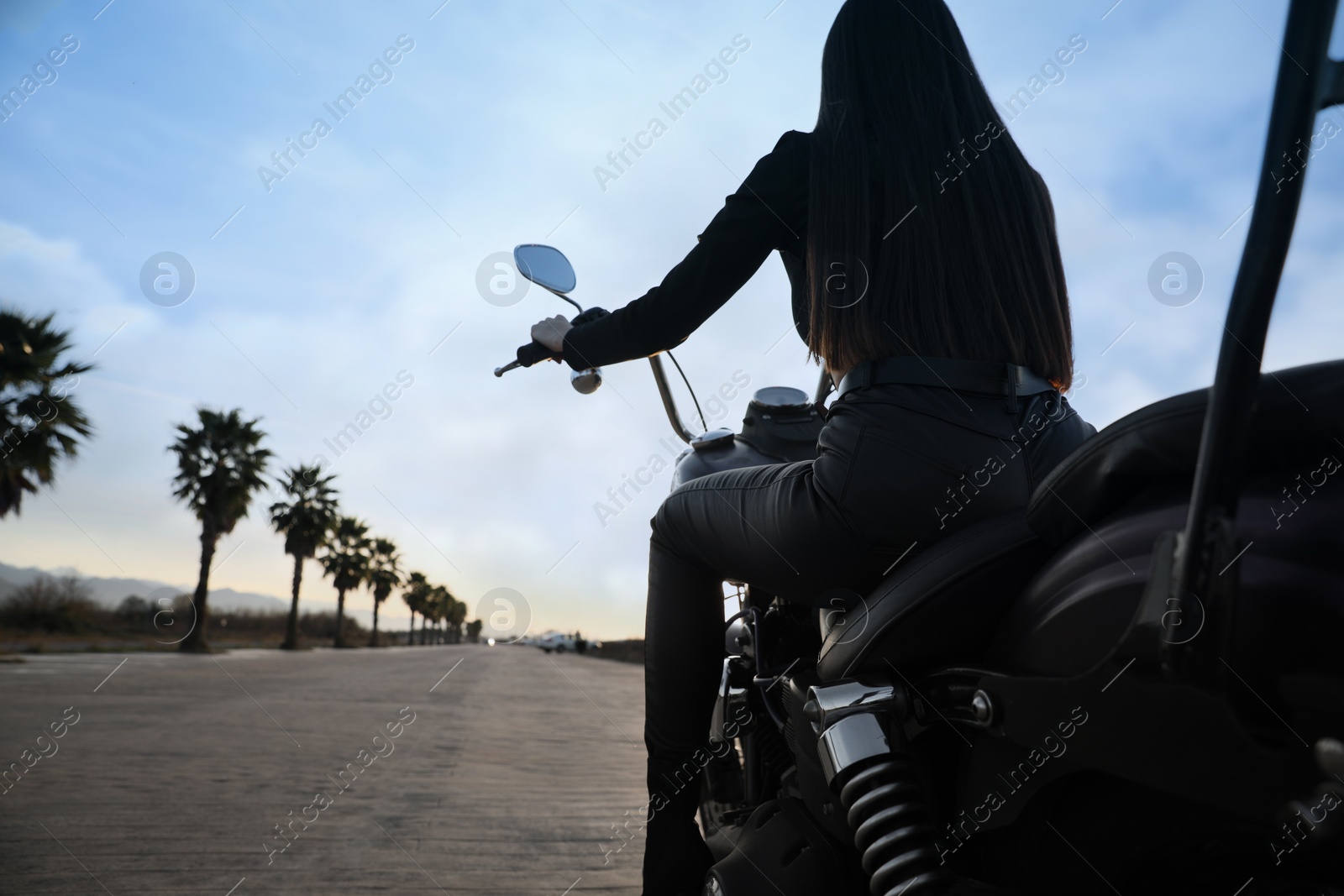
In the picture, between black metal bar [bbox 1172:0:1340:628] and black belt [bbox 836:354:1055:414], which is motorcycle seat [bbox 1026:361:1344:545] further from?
black belt [bbox 836:354:1055:414]

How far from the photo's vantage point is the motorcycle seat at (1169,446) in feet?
2.43

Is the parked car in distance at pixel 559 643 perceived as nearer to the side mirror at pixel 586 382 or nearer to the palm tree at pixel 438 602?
the palm tree at pixel 438 602

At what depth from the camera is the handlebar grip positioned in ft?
6.40

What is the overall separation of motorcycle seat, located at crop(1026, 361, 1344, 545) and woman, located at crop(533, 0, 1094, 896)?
0.28 metres

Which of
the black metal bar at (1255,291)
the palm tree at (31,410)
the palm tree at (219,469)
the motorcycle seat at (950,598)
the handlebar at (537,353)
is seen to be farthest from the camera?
the palm tree at (219,469)

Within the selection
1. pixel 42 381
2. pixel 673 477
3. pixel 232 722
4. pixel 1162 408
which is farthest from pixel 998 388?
pixel 42 381

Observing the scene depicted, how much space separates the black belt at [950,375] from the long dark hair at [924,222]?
25 millimetres

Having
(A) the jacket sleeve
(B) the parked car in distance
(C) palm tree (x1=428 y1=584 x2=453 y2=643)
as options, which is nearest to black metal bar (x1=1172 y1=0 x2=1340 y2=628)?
(A) the jacket sleeve

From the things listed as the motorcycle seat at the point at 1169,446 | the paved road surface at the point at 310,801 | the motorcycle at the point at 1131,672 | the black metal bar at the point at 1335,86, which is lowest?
the paved road surface at the point at 310,801

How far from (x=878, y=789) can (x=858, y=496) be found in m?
0.41

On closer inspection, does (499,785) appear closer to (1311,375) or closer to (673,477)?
(673,477)

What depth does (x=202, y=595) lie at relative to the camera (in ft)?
109

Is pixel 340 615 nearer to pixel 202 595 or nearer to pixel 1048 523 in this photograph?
pixel 202 595

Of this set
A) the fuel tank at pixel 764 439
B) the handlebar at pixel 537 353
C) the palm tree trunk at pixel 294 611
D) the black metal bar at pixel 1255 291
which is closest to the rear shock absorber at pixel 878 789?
the black metal bar at pixel 1255 291
